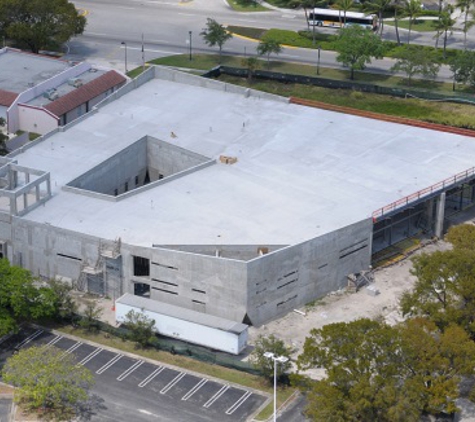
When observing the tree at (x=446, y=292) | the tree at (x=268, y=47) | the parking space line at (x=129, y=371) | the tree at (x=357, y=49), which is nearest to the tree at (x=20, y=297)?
the parking space line at (x=129, y=371)

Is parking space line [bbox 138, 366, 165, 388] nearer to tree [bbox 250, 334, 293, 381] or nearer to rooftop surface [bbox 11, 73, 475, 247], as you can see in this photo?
tree [bbox 250, 334, 293, 381]

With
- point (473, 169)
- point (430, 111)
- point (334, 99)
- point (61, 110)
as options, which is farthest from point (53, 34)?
point (473, 169)

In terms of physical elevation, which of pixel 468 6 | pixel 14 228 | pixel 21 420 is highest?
pixel 468 6

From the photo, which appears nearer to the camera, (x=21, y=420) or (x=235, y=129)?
(x=21, y=420)

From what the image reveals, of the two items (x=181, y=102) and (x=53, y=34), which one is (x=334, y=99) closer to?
(x=181, y=102)

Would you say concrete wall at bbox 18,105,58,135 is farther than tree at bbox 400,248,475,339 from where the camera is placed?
Yes

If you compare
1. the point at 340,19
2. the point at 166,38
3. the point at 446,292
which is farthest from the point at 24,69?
the point at 446,292

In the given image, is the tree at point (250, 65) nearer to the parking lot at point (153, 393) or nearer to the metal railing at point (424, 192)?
the metal railing at point (424, 192)

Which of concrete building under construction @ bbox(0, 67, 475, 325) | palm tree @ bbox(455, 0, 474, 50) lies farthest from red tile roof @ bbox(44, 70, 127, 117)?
palm tree @ bbox(455, 0, 474, 50)
